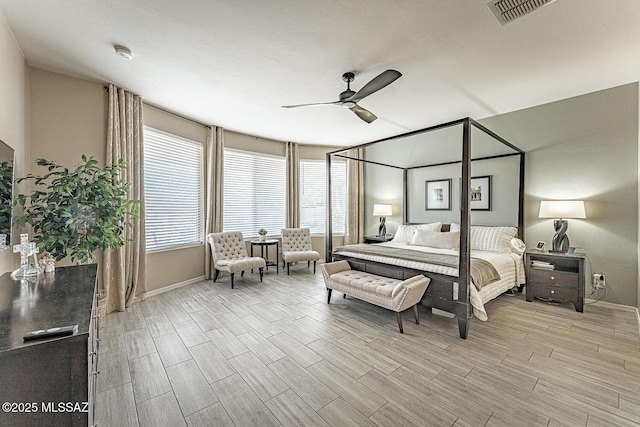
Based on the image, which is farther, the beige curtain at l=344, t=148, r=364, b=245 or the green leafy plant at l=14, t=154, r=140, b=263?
the beige curtain at l=344, t=148, r=364, b=245

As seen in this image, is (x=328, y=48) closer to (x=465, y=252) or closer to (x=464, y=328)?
(x=465, y=252)

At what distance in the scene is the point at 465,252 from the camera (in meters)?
2.77

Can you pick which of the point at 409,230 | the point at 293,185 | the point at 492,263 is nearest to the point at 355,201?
the point at 293,185

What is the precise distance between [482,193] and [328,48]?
12.3 feet

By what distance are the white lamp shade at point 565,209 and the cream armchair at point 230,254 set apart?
14.9 ft

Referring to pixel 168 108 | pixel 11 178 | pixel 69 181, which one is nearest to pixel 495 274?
pixel 69 181

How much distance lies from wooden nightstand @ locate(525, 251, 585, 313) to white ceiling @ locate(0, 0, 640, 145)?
2.26 metres

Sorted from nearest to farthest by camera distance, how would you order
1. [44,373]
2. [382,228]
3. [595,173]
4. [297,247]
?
[44,373] → [595,173] → [297,247] → [382,228]

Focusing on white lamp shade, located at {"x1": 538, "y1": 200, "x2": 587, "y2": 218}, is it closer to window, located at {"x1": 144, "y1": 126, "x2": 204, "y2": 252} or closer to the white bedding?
the white bedding

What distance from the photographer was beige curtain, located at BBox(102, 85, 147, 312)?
3.43 metres

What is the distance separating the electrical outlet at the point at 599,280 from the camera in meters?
3.59

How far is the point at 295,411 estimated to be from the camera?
70.4 inches

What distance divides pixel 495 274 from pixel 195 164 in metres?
5.08

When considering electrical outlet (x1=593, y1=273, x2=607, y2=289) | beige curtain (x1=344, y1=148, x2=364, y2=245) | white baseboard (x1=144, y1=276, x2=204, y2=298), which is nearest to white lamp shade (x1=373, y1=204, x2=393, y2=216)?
beige curtain (x1=344, y1=148, x2=364, y2=245)
